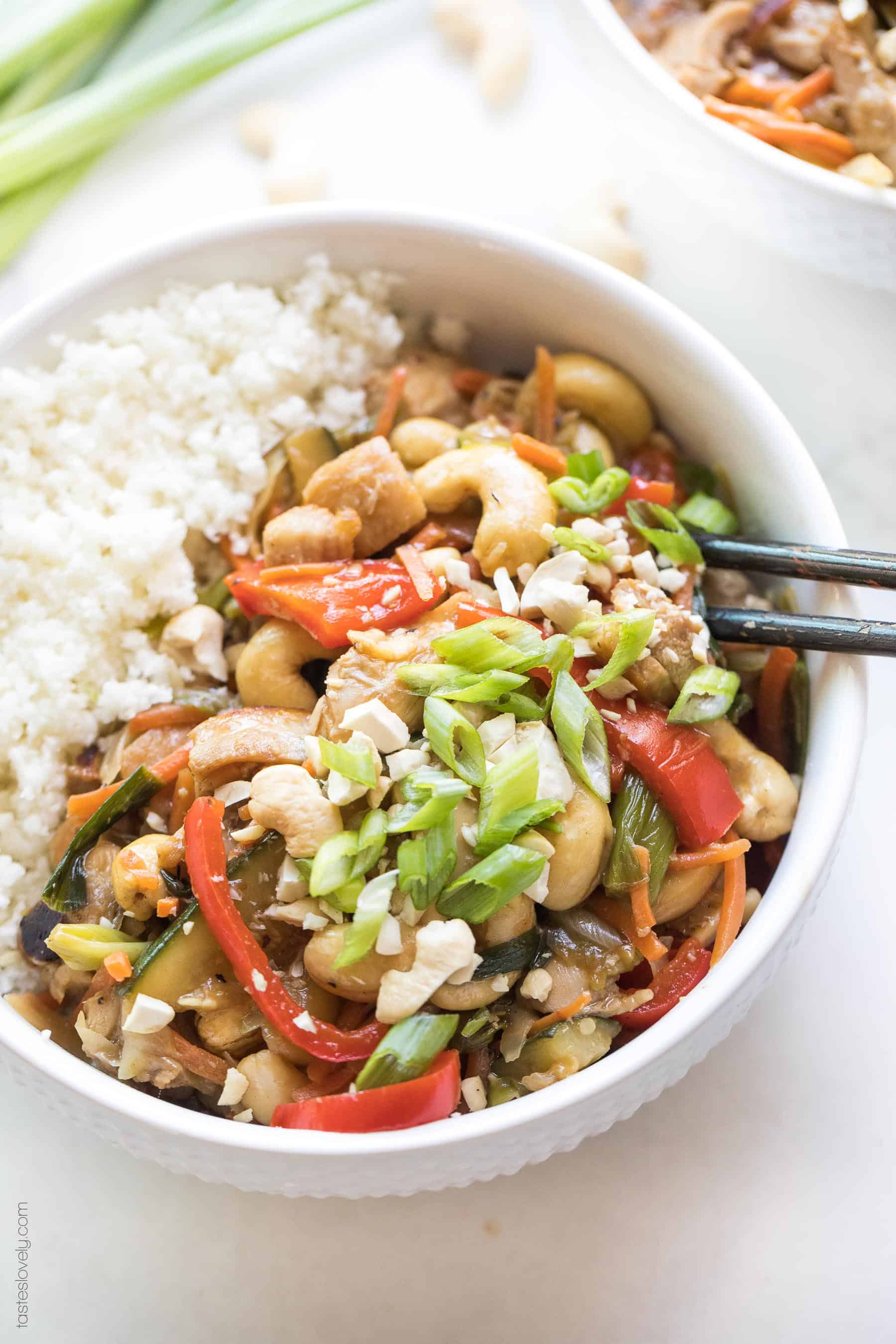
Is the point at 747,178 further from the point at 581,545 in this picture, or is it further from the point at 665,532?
the point at 581,545

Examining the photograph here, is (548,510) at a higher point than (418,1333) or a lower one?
higher

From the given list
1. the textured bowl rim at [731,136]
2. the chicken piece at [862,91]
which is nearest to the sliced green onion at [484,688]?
the textured bowl rim at [731,136]

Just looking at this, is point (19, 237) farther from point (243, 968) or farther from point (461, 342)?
point (243, 968)

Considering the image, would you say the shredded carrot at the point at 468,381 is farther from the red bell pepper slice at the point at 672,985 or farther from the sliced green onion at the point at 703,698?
the red bell pepper slice at the point at 672,985

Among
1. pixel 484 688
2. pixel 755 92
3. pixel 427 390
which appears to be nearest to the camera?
pixel 484 688

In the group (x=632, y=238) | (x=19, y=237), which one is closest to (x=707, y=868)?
(x=632, y=238)

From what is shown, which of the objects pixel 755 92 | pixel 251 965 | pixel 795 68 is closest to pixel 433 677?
pixel 251 965
